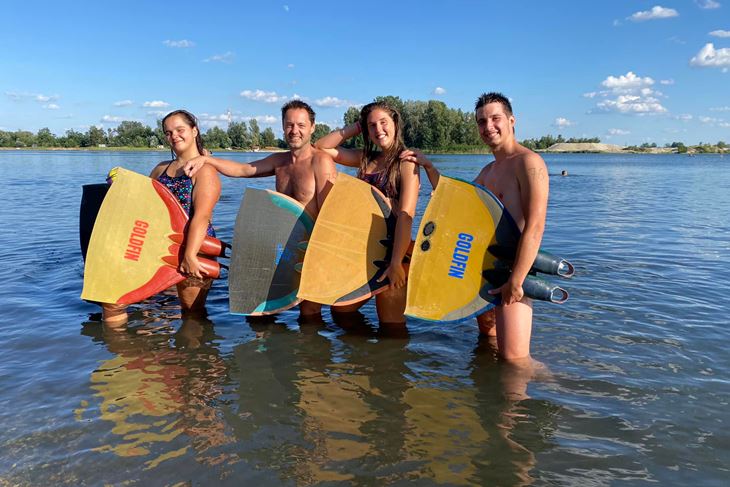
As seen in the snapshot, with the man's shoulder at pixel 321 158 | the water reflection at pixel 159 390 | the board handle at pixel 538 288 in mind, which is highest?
the man's shoulder at pixel 321 158

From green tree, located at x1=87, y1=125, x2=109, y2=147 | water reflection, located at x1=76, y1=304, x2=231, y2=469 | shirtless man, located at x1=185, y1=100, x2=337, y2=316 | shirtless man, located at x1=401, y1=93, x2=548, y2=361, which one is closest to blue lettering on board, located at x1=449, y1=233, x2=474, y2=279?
shirtless man, located at x1=401, y1=93, x2=548, y2=361

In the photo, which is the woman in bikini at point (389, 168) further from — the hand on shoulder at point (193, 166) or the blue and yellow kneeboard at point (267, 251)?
the hand on shoulder at point (193, 166)

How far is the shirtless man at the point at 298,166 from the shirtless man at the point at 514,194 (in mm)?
891

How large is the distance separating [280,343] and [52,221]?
10.5 metres

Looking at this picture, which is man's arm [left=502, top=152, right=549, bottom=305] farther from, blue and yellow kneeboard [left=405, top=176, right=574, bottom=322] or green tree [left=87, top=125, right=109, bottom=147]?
green tree [left=87, top=125, right=109, bottom=147]

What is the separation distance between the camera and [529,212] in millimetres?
3637

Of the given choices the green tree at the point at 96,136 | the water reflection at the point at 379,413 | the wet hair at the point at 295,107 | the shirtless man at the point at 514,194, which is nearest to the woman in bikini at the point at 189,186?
the wet hair at the point at 295,107

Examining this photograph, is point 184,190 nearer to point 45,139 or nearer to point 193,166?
point 193,166

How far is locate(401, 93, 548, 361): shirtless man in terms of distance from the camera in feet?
11.9

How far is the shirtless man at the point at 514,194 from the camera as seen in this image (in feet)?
11.9

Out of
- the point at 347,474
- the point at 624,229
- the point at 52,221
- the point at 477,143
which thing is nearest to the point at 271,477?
the point at 347,474

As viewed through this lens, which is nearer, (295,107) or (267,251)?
(295,107)

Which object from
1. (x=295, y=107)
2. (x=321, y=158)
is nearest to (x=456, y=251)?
(x=321, y=158)

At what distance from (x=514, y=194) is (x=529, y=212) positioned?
32 centimetres
